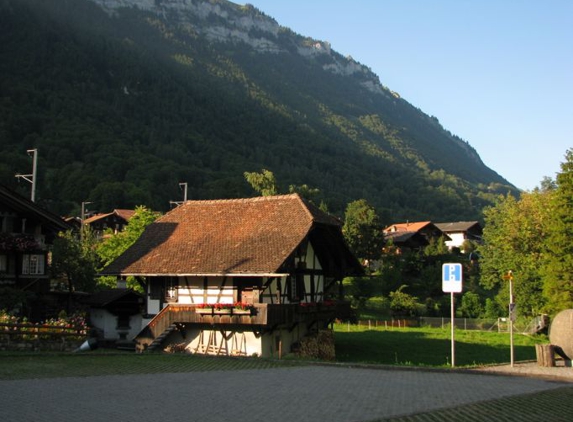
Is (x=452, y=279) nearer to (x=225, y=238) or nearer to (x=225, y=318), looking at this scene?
(x=225, y=318)

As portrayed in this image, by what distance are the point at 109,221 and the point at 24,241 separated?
70.6 m

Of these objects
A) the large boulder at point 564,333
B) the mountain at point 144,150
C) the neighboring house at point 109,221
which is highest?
the mountain at point 144,150

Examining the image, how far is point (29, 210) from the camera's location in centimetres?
3319

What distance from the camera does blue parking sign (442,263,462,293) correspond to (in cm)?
2262

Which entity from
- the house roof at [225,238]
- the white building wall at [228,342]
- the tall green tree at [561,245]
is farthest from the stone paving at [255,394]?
the tall green tree at [561,245]

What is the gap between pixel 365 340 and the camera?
139ft

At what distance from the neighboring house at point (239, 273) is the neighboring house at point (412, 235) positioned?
2348 inches

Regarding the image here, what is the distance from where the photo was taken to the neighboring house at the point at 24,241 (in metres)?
32.3

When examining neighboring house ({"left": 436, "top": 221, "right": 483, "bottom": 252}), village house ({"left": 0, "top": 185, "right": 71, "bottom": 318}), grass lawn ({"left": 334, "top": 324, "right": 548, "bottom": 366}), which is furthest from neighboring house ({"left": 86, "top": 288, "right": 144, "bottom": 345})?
neighboring house ({"left": 436, "top": 221, "right": 483, "bottom": 252})

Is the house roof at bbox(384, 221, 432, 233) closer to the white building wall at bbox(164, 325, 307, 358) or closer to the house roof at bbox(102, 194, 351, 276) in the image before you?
the house roof at bbox(102, 194, 351, 276)

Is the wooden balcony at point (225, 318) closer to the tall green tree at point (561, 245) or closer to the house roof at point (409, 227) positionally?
the tall green tree at point (561, 245)

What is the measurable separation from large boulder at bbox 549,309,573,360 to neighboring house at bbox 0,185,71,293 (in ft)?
76.9

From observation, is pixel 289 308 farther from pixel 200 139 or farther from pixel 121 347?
pixel 200 139

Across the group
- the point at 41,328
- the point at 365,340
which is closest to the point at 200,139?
the point at 365,340
